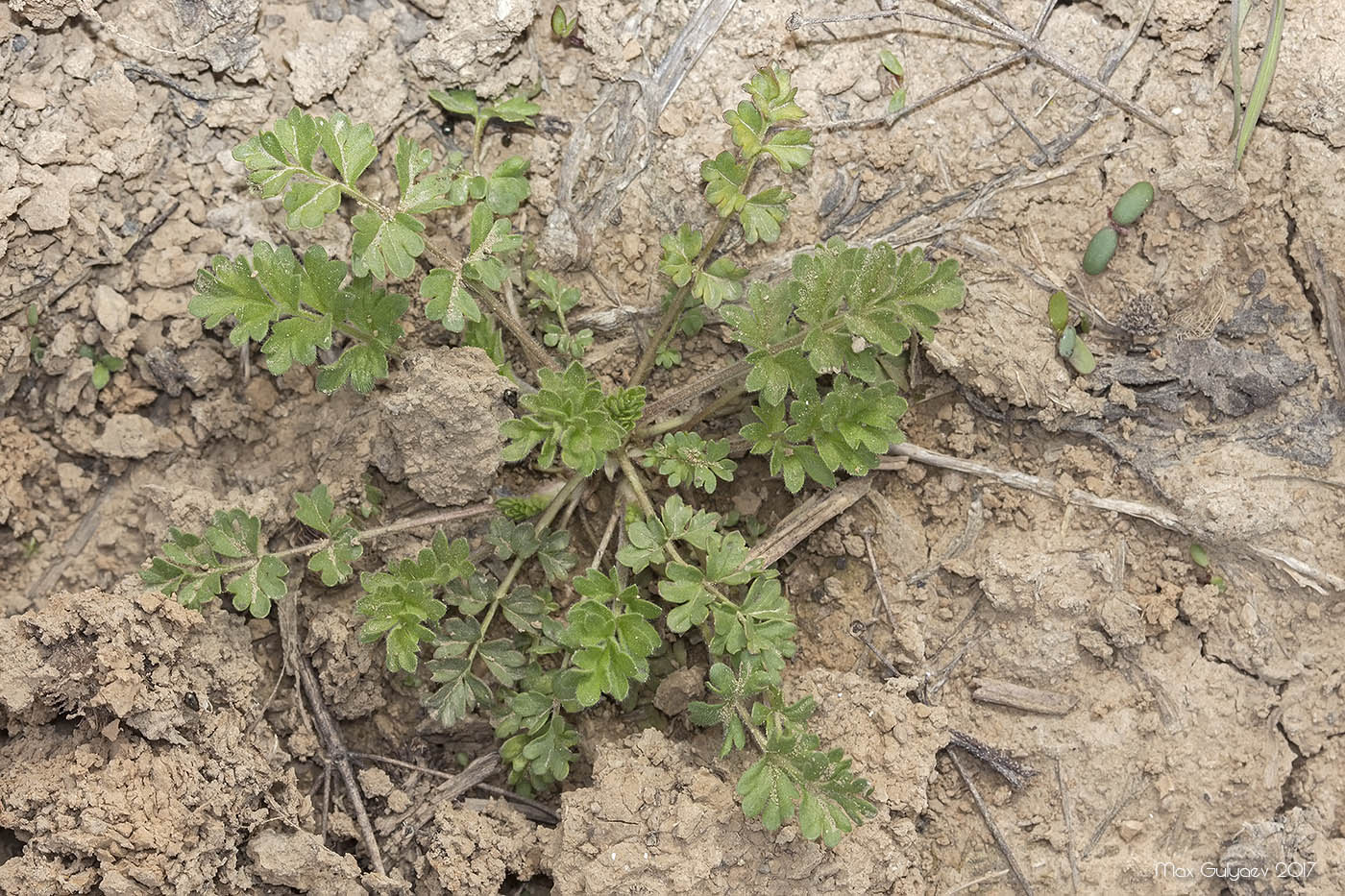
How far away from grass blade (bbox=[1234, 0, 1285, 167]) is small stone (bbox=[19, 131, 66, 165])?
404 centimetres

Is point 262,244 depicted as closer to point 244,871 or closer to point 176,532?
point 176,532

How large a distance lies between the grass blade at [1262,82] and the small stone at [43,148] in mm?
4043

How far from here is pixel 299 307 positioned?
336 cm

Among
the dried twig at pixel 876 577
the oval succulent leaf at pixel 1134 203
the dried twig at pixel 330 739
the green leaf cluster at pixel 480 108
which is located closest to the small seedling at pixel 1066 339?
the oval succulent leaf at pixel 1134 203

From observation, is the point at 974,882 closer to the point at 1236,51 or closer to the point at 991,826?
the point at 991,826

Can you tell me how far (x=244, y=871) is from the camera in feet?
10.7

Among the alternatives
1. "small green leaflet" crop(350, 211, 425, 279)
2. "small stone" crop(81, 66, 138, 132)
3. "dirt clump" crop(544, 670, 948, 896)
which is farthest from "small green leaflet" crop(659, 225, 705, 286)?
"small stone" crop(81, 66, 138, 132)

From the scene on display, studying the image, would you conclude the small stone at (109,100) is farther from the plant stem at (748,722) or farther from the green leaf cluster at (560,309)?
the plant stem at (748,722)

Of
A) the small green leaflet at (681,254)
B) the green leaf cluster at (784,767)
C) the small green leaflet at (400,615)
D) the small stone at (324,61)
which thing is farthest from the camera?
the small stone at (324,61)

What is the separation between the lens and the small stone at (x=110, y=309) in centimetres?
366

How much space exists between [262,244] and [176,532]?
3.22ft

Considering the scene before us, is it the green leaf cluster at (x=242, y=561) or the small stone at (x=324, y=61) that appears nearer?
the green leaf cluster at (x=242, y=561)

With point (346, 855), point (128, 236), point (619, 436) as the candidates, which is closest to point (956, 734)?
point (619, 436)

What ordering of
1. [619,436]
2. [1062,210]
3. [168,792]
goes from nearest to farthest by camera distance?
[168,792] → [619,436] → [1062,210]
